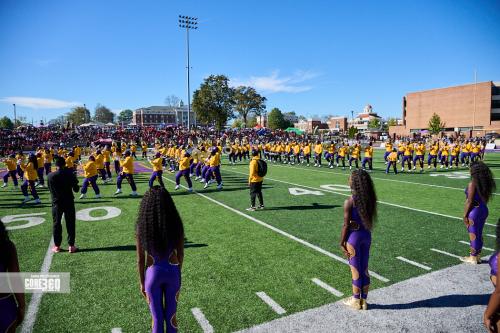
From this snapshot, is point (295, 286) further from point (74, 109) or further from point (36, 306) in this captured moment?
point (74, 109)

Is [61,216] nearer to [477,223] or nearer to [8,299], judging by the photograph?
[8,299]

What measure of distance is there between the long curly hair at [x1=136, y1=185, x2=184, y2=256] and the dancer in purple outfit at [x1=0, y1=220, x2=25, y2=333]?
39.0 inches

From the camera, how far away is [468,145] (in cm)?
2272

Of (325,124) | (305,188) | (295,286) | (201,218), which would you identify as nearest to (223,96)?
(305,188)

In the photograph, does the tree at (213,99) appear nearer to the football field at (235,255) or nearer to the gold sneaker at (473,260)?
the football field at (235,255)

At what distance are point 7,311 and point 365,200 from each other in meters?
3.77

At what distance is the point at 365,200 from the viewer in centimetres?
401

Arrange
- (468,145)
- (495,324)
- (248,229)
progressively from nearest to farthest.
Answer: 1. (495,324)
2. (248,229)
3. (468,145)

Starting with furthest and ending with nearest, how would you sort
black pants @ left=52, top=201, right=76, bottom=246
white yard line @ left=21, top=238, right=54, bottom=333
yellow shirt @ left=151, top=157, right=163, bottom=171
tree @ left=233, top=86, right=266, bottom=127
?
tree @ left=233, top=86, right=266, bottom=127 → yellow shirt @ left=151, top=157, right=163, bottom=171 → black pants @ left=52, top=201, right=76, bottom=246 → white yard line @ left=21, top=238, right=54, bottom=333

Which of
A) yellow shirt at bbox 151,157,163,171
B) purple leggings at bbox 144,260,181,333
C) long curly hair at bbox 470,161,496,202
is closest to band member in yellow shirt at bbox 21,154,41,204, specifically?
yellow shirt at bbox 151,157,163,171

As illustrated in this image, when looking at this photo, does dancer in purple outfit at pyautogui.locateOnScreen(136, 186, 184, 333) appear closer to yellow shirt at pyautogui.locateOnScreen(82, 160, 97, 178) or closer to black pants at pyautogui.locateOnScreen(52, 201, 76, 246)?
black pants at pyautogui.locateOnScreen(52, 201, 76, 246)

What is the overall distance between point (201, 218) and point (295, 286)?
475 centimetres

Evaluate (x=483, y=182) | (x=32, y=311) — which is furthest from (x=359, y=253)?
(x=32, y=311)

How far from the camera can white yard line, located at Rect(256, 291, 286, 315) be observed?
4.21m
